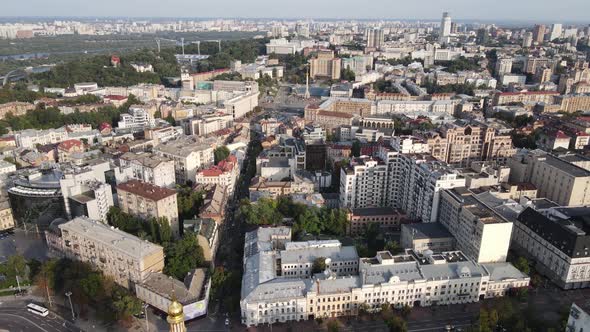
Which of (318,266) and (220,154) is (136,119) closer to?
(220,154)

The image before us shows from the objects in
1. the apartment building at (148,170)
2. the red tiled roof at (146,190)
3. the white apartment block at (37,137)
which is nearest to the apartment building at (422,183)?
the red tiled roof at (146,190)

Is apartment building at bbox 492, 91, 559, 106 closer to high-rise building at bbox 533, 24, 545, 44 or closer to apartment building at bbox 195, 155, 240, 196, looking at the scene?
apartment building at bbox 195, 155, 240, 196

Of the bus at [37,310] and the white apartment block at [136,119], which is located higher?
the white apartment block at [136,119]

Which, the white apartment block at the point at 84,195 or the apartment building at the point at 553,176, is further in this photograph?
the apartment building at the point at 553,176

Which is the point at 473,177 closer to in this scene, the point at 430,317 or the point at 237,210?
the point at 430,317

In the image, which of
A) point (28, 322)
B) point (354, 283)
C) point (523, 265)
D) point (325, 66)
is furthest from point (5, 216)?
point (325, 66)

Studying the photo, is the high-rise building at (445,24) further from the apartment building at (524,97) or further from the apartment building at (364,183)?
the apartment building at (364,183)

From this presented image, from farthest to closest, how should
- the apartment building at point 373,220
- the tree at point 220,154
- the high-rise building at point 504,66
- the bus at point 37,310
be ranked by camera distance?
1. the high-rise building at point 504,66
2. the tree at point 220,154
3. the apartment building at point 373,220
4. the bus at point 37,310

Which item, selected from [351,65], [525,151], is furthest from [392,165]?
[351,65]
